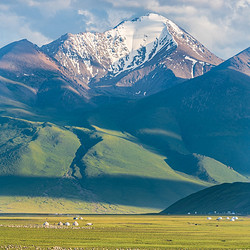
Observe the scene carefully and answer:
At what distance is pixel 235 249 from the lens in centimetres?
15012

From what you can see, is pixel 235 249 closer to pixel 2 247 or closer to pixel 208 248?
pixel 208 248

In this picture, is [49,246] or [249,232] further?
[249,232]

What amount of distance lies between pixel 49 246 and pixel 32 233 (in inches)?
1693

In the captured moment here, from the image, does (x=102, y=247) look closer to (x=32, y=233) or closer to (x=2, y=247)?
(x=2, y=247)

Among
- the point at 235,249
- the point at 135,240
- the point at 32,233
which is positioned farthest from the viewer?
the point at 32,233

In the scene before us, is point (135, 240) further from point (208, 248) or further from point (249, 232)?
point (249, 232)

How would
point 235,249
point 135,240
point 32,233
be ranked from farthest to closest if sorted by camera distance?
point 32,233 < point 135,240 < point 235,249

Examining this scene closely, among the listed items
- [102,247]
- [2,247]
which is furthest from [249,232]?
[2,247]

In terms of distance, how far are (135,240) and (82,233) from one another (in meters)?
29.8

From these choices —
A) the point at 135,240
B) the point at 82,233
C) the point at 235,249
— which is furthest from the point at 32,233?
the point at 235,249

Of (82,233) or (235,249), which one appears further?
(82,233)

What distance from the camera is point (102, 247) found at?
6088 inches

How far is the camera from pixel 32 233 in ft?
645

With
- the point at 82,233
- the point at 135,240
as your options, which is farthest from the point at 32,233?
the point at 135,240
